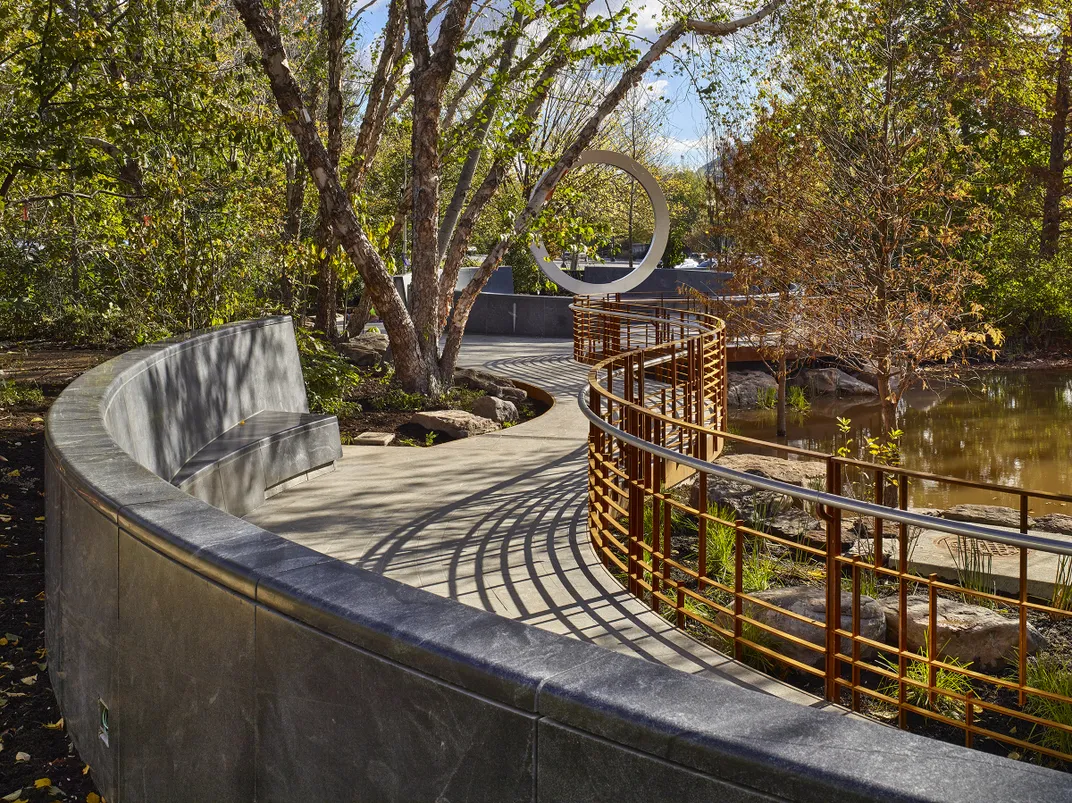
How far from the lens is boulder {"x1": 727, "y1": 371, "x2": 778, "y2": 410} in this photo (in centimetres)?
2012

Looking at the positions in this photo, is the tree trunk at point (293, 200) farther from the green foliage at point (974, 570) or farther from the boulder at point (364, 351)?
the green foliage at point (974, 570)

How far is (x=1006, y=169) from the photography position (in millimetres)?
28734

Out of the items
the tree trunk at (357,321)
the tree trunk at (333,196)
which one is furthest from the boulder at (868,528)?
the tree trunk at (357,321)

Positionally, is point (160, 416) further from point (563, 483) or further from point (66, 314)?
point (66, 314)

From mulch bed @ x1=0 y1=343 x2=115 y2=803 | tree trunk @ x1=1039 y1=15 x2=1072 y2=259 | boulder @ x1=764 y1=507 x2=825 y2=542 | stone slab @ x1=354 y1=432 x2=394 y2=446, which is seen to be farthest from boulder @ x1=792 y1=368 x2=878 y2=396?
mulch bed @ x1=0 y1=343 x2=115 y2=803

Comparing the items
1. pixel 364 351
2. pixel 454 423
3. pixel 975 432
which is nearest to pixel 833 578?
pixel 454 423

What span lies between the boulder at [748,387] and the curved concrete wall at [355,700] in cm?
1691

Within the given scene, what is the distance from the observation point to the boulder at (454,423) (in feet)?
36.8

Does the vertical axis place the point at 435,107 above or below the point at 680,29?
below

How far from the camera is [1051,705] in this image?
188 inches

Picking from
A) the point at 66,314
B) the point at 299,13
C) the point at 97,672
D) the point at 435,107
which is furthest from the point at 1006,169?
the point at 97,672

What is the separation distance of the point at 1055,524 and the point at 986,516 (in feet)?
2.75

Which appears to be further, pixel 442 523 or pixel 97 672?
pixel 442 523

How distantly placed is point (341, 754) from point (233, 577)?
555 mm
